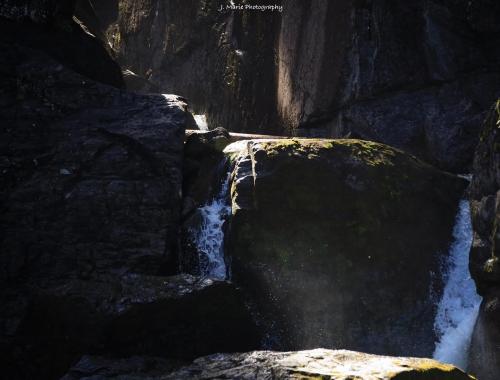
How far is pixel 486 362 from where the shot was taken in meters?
6.76

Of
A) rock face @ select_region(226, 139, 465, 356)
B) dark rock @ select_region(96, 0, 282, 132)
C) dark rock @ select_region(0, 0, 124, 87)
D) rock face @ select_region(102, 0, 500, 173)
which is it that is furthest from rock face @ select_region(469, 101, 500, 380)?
dark rock @ select_region(96, 0, 282, 132)

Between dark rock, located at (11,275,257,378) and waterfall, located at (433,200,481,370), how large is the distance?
289cm

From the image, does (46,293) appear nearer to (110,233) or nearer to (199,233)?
(110,233)

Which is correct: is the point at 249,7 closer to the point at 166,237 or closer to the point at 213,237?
the point at 213,237

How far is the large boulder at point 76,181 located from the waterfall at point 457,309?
4111 mm

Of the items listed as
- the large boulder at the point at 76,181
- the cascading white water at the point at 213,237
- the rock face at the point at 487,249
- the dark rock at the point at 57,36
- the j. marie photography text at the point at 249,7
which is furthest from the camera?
the j. marie photography text at the point at 249,7

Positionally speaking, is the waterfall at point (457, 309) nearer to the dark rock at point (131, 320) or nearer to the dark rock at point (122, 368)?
the dark rock at point (131, 320)

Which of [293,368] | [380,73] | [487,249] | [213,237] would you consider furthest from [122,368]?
[380,73]

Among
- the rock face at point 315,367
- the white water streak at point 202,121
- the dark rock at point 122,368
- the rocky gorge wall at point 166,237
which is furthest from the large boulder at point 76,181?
the white water streak at point 202,121

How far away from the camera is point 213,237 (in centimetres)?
828

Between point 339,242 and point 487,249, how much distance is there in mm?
2049

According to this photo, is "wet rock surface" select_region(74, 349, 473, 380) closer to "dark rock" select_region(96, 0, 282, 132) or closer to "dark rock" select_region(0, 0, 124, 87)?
"dark rock" select_region(0, 0, 124, 87)

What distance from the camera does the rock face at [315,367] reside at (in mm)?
4598

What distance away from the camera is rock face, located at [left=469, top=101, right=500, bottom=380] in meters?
6.71
